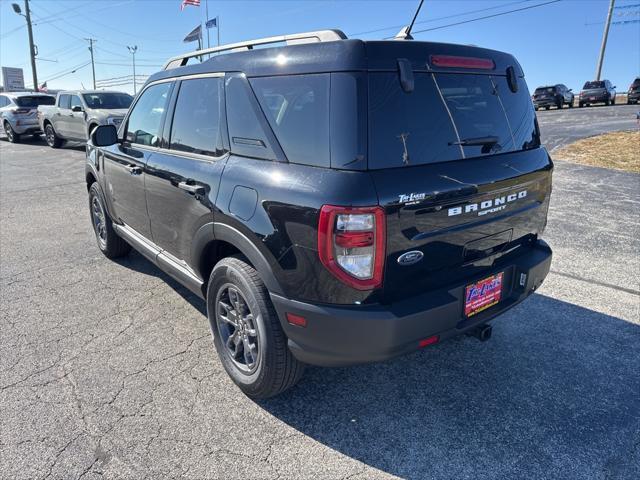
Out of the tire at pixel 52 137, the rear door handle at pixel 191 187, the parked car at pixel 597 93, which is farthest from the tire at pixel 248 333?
the parked car at pixel 597 93

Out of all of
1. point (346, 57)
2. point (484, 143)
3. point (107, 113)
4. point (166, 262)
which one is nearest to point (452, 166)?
point (484, 143)

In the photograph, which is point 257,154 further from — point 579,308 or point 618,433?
point 579,308

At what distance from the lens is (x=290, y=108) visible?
2.32 meters

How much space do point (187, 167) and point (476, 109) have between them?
1.82 metres

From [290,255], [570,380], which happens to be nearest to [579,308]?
[570,380]

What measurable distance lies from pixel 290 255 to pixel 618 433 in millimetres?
2020

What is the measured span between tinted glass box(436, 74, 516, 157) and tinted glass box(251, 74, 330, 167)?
660mm

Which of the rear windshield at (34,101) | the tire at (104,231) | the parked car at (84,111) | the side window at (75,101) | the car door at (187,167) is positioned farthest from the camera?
the rear windshield at (34,101)

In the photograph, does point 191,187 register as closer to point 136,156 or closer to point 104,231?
point 136,156

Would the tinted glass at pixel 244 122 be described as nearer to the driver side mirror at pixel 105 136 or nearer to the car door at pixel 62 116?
the driver side mirror at pixel 105 136

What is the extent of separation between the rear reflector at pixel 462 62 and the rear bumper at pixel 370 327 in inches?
45.6

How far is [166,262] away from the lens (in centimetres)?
348

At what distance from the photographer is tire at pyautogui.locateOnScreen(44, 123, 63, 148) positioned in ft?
50.6

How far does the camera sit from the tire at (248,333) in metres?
2.44
